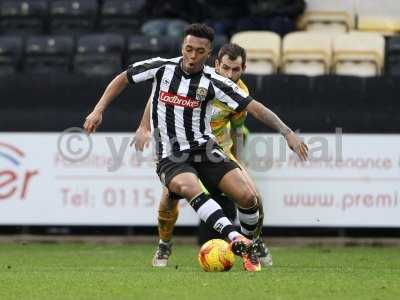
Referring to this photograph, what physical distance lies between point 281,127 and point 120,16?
32.1 ft

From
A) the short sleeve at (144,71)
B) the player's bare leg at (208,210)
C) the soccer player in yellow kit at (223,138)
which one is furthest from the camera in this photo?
the soccer player in yellow kit at (223,138)

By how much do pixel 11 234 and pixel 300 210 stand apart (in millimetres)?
3998

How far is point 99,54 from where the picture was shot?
17.6m

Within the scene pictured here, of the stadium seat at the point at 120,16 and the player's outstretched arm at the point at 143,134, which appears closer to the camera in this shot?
the player's outstretched arm at the point at 143,134

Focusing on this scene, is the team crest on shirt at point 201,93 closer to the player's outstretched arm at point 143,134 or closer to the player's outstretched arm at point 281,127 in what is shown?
the player's outstretched arm at point 281,127

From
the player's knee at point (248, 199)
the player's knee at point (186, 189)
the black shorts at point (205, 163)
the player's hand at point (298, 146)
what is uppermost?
the player's hand at point (298, 146)

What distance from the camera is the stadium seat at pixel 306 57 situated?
1786cm

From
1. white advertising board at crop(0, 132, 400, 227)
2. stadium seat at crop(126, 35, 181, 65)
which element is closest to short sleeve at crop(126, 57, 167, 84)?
white advertising board at crop(0, 132, 400, 227)

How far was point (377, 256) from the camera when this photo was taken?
1390cm

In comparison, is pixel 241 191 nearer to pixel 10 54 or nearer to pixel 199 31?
pixel 199 31

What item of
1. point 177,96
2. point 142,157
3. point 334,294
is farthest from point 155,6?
point 334,294

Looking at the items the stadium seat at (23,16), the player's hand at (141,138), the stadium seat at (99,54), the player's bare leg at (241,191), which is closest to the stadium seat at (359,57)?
the stadium seat at (99,54)

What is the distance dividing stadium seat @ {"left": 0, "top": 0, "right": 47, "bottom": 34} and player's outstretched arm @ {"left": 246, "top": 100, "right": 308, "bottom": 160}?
9700 millimetres

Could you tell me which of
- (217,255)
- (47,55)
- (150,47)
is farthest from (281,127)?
(47,55)
